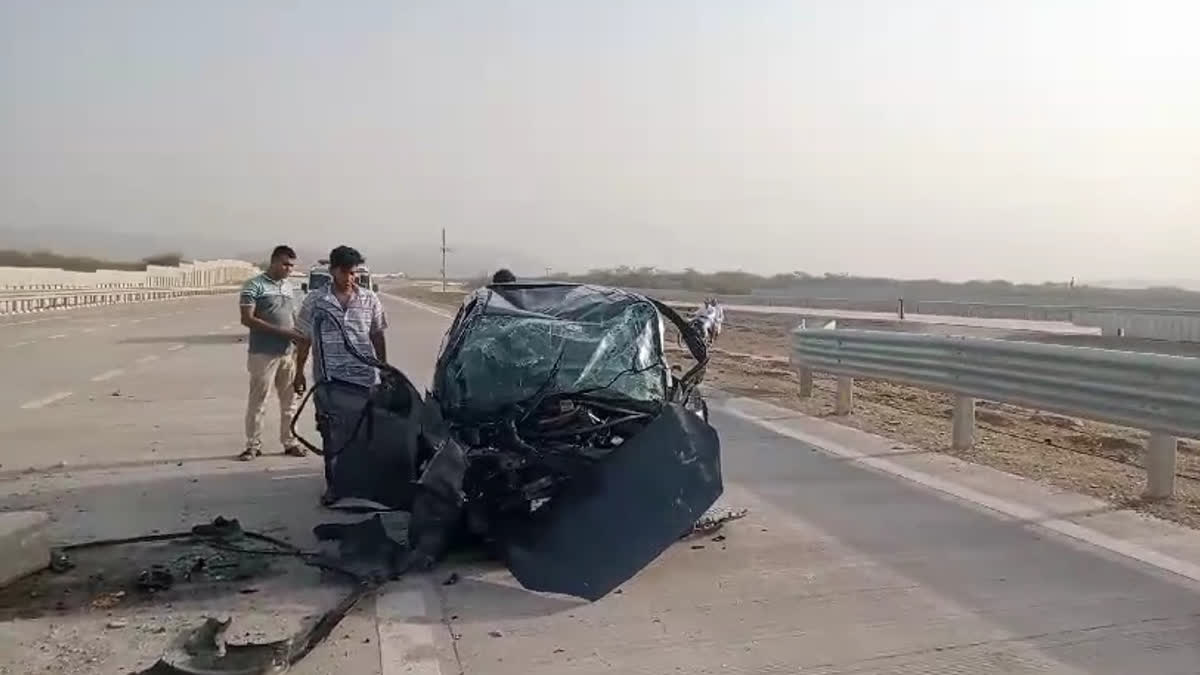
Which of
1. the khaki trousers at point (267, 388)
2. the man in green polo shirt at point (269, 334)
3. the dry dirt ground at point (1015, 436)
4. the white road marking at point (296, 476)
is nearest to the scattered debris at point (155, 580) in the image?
the white road marking at point (296, 476)

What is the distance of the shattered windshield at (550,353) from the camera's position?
7.13 m

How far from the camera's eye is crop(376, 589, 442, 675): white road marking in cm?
491

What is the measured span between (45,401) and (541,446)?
1090 cm

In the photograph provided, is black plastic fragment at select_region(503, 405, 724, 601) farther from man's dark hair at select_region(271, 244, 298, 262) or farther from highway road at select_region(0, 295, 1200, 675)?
man's dark hair at select_region(271, 244, 298, 262)

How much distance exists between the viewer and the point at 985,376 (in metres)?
10.0

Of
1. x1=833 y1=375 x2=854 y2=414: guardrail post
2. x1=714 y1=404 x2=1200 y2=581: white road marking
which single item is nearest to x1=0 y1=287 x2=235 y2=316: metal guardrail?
x1=833 y1=375 x2=854 y2=414: guardrail post

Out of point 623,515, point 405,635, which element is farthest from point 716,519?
point 405,635

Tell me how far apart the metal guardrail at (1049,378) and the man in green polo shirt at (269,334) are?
5.88m

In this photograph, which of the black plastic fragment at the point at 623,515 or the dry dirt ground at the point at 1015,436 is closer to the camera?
the black plastic fragment at the point at 623,515

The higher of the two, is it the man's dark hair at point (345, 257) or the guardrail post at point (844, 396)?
the man's dark hair at point (345, 257)

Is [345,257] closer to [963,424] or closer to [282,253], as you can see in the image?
[282,253]

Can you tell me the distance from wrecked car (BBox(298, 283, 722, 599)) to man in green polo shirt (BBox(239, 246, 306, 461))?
2049mm

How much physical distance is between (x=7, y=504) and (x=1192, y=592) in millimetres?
7651

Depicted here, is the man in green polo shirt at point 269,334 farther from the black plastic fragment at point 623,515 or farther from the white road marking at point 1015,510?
the white road marking at point 1015,510
